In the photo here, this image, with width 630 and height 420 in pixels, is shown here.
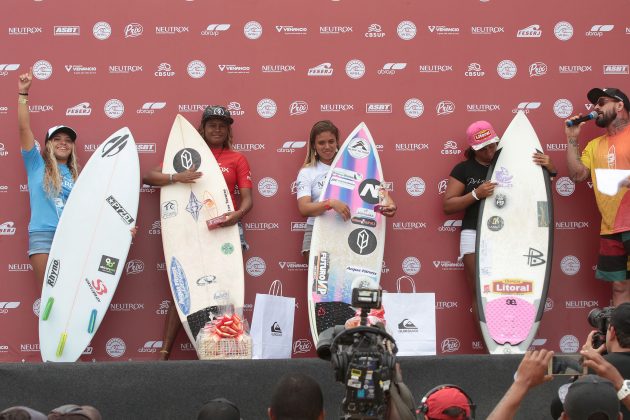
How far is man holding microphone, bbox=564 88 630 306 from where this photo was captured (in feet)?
18.7

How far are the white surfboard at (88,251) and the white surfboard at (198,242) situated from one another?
0.85 feet

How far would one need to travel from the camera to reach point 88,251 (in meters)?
5.69

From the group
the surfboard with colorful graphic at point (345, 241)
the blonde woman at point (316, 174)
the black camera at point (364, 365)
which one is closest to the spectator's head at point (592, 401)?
the black camera at point (364, 365)

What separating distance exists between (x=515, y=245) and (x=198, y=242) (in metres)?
2.08

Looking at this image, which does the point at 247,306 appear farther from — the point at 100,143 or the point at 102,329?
the point at 100,143

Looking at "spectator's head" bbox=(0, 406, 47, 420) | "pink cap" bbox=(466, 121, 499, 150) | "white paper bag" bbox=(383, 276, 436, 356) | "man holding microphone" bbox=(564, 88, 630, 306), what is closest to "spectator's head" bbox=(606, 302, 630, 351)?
"spectator's head" bbox=(0, 406, 47, 420)

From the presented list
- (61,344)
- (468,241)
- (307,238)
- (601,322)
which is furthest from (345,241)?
(601,322)

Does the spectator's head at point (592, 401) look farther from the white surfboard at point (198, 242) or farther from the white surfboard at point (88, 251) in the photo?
the white surfboard at point (88, 251)

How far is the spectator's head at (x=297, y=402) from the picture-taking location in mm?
2721

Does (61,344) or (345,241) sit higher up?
(345,241)

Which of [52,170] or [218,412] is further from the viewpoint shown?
[52,170]

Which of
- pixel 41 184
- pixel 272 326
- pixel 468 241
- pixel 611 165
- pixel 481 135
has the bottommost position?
pixel 272 326

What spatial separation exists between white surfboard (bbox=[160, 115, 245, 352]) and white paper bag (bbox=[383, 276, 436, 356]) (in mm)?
973

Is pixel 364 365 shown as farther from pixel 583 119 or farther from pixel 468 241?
pixel 583 119
